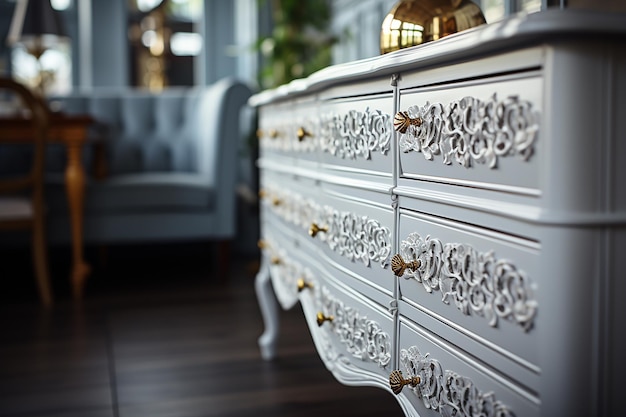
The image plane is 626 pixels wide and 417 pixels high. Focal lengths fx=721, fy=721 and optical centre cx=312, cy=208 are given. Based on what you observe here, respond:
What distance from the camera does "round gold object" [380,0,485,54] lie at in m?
1.37

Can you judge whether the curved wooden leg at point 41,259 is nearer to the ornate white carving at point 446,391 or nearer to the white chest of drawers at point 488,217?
the white chest of drawers at point 488,217

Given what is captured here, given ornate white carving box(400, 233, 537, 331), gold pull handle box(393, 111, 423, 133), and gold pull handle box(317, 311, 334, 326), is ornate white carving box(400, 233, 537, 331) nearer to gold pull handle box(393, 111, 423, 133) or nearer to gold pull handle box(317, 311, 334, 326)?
gold pull handle box(393, 111, 423, 133)

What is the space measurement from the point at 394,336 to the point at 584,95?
64 cm

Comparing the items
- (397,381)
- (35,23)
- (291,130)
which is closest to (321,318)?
(397,381)

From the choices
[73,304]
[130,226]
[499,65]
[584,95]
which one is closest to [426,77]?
[499,65]

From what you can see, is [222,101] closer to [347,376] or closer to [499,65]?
[347,376]

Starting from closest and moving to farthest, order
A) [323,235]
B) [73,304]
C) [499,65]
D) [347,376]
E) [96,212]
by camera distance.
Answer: [499,65] < [347,376] < [323,235] < [73,304] < [96,212]

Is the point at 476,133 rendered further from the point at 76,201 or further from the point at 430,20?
the point at 76,201

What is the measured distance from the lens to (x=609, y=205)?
2.59 ft

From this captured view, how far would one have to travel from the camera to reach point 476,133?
0.94 meters

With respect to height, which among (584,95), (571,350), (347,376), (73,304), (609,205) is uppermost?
(584,95)

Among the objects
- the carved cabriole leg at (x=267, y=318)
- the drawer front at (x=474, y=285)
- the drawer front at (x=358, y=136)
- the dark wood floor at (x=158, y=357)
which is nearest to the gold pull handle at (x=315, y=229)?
the drawer front at (x=358, y=136)

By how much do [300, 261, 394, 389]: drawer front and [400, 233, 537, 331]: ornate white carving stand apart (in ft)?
0.68

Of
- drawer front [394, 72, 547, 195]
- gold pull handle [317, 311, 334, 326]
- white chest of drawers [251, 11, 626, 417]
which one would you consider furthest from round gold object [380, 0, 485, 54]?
gold pull handle [317, 311, 334, 326]
